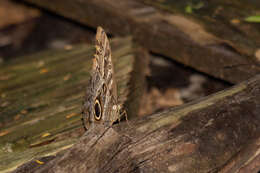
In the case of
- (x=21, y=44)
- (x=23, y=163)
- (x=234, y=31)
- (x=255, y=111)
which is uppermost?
(x=234, y=31)

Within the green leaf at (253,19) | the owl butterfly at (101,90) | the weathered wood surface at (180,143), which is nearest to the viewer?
the weathered wood surface at (180,143)

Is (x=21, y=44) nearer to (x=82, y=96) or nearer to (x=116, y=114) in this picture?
(x=82, y=96)

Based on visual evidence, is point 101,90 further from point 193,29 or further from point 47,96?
point 193,29

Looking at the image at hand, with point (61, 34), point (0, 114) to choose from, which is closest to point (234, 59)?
point (0, 114)

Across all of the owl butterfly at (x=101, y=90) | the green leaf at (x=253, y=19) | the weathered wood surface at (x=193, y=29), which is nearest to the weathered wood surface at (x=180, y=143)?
the owl butterfly at (x=101, y=90)

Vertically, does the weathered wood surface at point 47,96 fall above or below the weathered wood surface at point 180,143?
below

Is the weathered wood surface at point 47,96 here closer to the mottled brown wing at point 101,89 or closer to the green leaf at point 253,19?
the mottled brown wing at point 101,89

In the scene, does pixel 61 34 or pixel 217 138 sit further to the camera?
pixel 61 34
